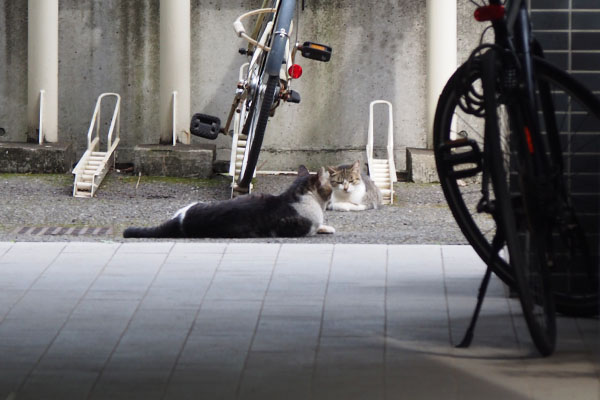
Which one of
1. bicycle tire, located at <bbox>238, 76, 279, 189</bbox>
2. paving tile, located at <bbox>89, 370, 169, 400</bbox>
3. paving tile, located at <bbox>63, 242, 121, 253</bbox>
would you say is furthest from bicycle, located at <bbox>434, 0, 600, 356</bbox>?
bicycle tire, located at <bbox>238, 76, 279, 189</bbox>

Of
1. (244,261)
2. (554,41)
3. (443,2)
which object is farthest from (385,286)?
(443,2)

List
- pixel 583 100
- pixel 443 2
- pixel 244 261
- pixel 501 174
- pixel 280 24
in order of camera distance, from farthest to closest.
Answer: pixel 443 2 → pixel 280 24 → pixel 244 261 → pixel 583 100 → pixel 501 174

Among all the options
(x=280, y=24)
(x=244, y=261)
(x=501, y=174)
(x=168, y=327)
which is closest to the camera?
(x=501, y=174)

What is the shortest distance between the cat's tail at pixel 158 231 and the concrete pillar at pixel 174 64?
4.59 meters

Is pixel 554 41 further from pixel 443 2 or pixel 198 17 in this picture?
pixel 198 17

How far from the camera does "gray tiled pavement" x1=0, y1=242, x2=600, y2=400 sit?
4.03 metres

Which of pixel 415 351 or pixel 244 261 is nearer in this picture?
pixel 415 351

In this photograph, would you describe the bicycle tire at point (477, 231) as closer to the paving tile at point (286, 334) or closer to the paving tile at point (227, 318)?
the paving tile at point (286, 334)

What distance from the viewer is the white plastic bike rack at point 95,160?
11.5 m

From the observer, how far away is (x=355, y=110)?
13508mm

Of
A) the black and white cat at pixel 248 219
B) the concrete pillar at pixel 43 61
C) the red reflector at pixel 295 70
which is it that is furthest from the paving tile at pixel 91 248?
the concrete pillar at pixel 43 61

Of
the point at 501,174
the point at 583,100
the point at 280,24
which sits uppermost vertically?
the point at 280,24

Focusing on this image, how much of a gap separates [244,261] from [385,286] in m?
1.05

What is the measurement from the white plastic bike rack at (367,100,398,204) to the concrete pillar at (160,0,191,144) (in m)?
2.13
